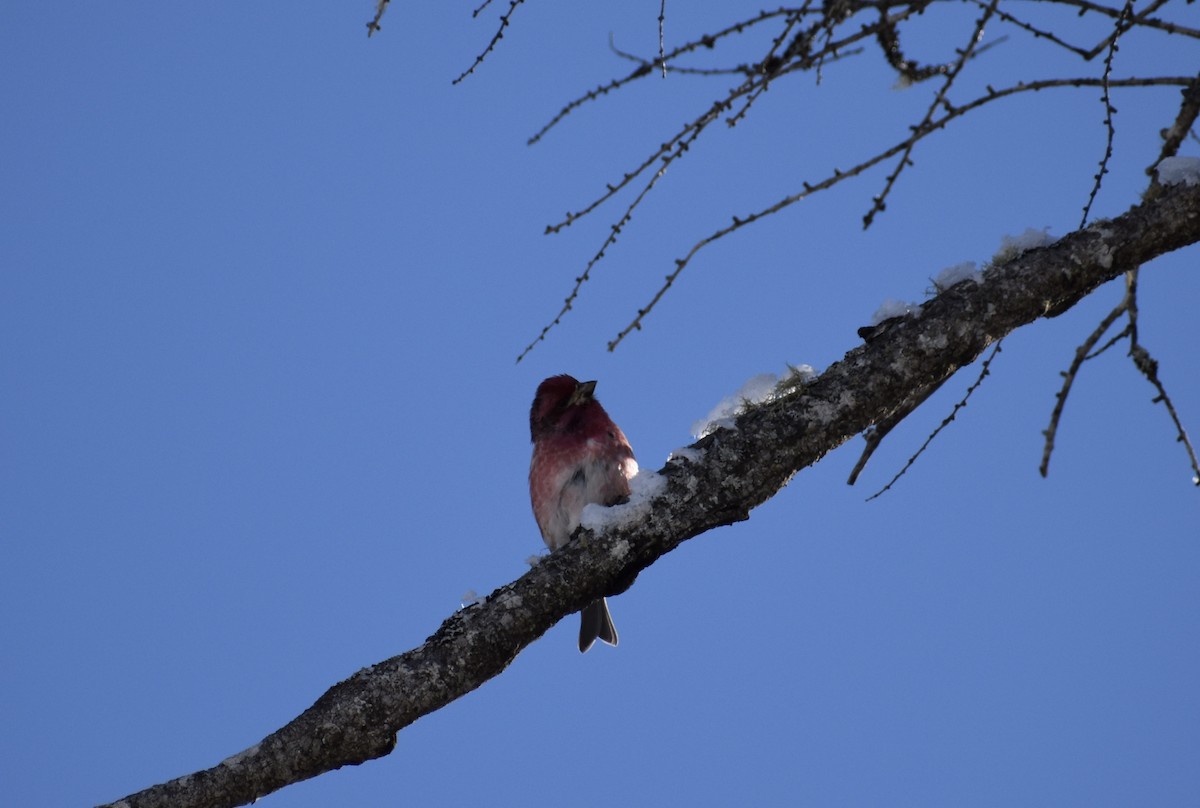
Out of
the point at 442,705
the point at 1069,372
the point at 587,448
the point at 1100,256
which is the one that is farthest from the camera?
the point at 587,448

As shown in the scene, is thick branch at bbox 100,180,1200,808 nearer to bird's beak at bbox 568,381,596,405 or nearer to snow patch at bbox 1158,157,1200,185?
snow patch at bbox 1158,157,1200,185

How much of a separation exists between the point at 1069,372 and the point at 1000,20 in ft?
3.97

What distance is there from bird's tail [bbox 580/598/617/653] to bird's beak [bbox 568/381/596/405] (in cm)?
99

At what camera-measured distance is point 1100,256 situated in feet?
11.7

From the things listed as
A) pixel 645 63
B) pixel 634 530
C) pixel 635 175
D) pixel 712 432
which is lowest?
pixel 634 530

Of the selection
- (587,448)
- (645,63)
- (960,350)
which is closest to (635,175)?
(645,63)

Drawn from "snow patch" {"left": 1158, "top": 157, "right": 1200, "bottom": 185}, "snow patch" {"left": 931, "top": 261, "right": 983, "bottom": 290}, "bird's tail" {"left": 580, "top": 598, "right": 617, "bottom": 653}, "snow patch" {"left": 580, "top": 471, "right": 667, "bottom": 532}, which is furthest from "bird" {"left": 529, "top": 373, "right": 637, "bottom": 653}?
"snow patch" {"left": 1158, "top": 157, "right": 1200, "bottom": 185}

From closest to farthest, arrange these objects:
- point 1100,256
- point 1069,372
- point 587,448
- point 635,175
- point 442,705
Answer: point 635,175 < point 442,705 < point 1100,256 < point 1069,372 < point 587,448

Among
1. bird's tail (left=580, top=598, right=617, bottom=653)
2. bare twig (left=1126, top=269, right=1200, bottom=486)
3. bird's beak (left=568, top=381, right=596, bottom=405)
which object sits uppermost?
bird's beak (left=568, top=381, right=596, bottom=405)

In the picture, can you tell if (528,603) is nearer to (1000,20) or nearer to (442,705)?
(442,705)

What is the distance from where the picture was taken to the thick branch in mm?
3311

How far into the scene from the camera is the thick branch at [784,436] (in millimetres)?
3311

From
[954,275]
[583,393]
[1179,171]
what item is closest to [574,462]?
[583,393]

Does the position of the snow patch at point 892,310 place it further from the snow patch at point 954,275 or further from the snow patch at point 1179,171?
the snow patch at point 1179,171
